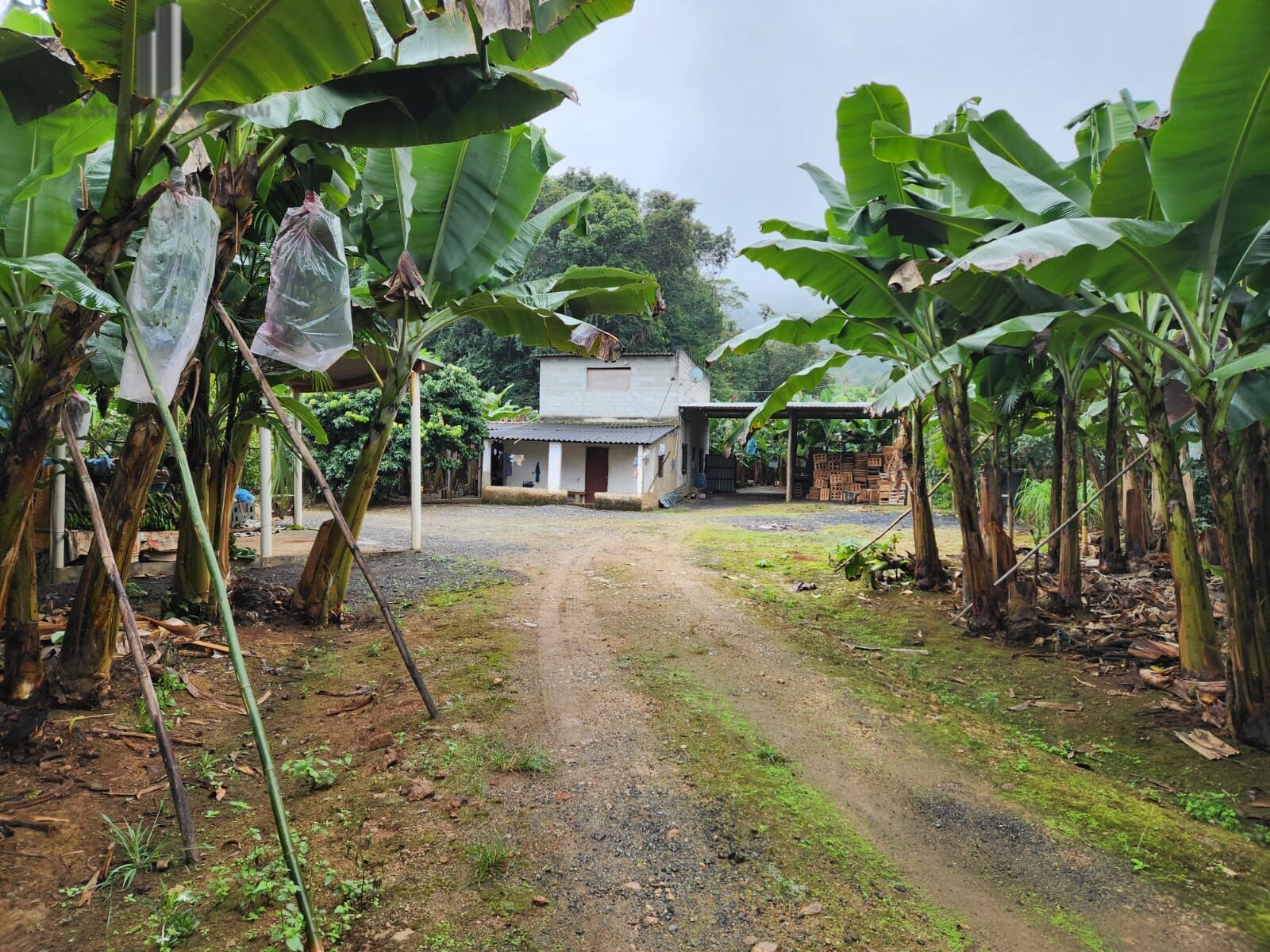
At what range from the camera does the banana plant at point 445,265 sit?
5332mm

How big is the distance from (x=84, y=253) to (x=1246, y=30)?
5169 millimetres

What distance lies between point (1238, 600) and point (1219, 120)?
2.63 metres

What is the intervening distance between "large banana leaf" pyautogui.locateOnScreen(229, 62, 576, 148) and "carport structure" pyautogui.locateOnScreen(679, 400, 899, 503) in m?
17.9

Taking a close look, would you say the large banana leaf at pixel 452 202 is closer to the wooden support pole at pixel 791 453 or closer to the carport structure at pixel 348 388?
the carport structure at pixel 348 388

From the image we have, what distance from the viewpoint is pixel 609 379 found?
24.5 meters

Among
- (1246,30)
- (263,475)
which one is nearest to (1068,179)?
(1246,30)

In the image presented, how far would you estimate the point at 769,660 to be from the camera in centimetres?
565

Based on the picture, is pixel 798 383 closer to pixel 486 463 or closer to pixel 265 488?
pixel 265 488

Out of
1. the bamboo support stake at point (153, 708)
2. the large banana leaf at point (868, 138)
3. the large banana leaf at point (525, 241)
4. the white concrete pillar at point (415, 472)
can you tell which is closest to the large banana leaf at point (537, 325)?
the large banana leaf at point (525, 241)

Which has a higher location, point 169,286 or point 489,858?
point 169,286

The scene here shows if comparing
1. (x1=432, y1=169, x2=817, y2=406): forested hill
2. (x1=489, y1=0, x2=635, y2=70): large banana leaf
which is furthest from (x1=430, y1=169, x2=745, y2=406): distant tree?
(x1=489, y1=0, x2=635, y2=70): large banana leaf

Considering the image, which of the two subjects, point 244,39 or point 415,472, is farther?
point 415,472

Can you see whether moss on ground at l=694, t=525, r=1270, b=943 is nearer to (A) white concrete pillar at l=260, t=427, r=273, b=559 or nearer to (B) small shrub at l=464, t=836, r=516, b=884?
(B) small shrub at l=464, t=836, r=516, b=884

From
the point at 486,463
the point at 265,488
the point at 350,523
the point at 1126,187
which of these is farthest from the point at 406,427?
the point at 1126,187
